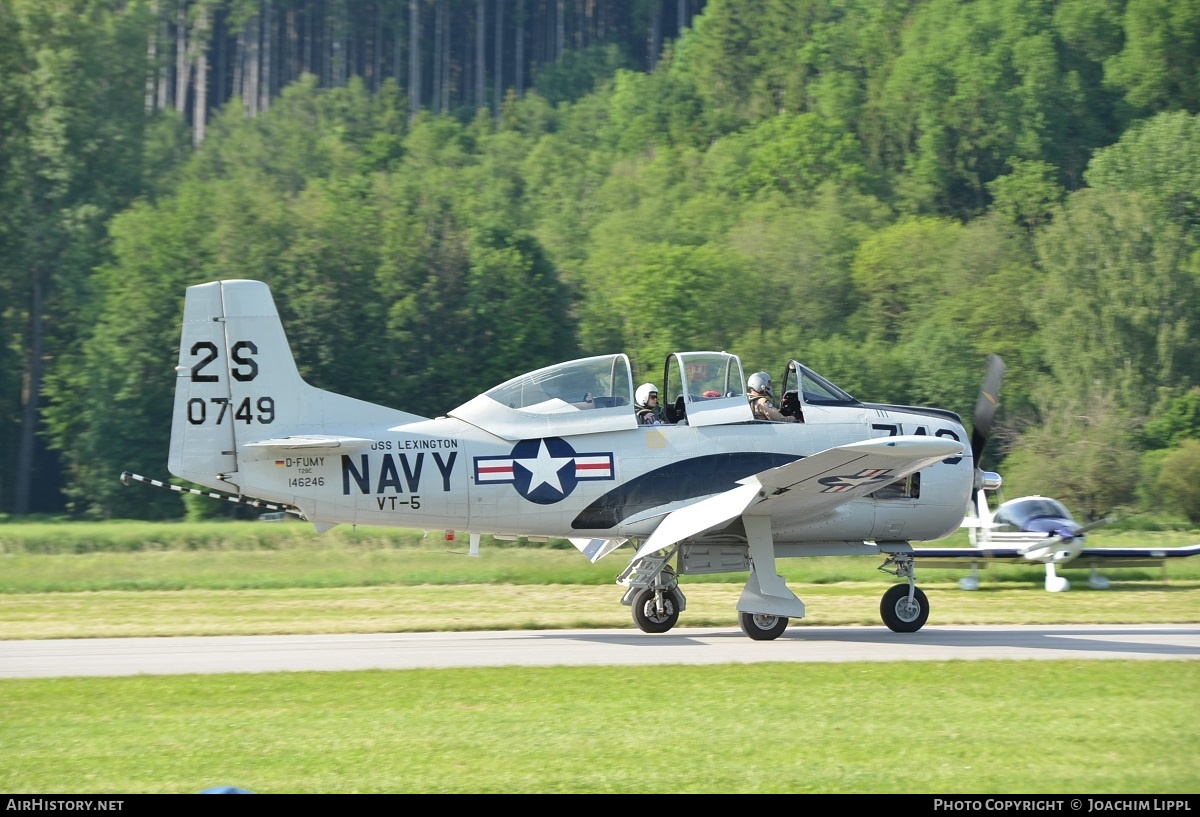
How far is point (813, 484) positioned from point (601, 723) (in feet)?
15.4

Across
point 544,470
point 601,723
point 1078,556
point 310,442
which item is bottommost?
point 1078,556

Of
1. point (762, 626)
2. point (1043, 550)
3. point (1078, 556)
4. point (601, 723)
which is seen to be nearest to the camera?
point (601, 723)

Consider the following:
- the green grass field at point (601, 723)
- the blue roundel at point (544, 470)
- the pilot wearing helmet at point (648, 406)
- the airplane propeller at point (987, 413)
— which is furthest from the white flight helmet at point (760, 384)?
the green grass field at point (601, 723)

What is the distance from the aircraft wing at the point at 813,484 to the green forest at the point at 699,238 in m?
16.0

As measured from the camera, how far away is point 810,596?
18703 mm

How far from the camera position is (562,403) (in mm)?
14422

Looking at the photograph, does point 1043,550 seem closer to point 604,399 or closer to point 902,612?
point 902,612

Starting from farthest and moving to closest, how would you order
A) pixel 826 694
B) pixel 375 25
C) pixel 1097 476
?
pixel 375 25 < pixel 1097 476 < pixel 826 694

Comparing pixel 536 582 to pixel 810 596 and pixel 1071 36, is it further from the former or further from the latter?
pixel 1071 36

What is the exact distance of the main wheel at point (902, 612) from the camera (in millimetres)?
14703

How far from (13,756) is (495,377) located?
35.8 metres

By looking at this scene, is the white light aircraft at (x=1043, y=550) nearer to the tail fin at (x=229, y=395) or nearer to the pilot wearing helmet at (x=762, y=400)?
the pilot wearing helmet at (x=762, y=400)

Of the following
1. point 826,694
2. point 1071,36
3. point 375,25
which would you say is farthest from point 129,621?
point 375,25

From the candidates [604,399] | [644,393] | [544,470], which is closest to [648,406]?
[644,393]
